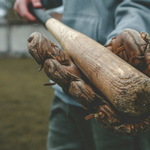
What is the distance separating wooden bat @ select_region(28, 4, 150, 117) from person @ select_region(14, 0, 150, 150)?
0.42 ft

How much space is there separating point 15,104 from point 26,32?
6.46m

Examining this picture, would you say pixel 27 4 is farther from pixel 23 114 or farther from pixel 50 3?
pixel 23 114

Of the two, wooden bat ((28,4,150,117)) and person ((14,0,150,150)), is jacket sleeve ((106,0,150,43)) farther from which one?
wooden bat ((28,4,150,117))

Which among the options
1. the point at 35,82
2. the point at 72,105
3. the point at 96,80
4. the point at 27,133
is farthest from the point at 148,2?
the point at 35,82

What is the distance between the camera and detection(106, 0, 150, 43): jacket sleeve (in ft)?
2.05

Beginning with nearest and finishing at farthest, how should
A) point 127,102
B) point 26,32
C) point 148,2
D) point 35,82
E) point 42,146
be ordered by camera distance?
point 127,102
point 148,2
point 42,146
point 35,82
point 26,32

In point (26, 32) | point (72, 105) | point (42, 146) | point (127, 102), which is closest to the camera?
point (127, 102)

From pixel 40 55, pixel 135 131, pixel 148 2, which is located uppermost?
pixel 148 2

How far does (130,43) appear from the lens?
0.50 m

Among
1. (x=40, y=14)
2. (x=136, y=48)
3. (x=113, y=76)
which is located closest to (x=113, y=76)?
(x=113, y=76)

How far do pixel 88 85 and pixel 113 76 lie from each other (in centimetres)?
8

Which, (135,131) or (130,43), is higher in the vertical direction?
(130,43)

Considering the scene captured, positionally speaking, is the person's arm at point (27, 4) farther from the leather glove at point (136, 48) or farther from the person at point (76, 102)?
the leather glove at point (136, 48)

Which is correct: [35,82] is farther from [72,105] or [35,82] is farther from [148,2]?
[148,2]
